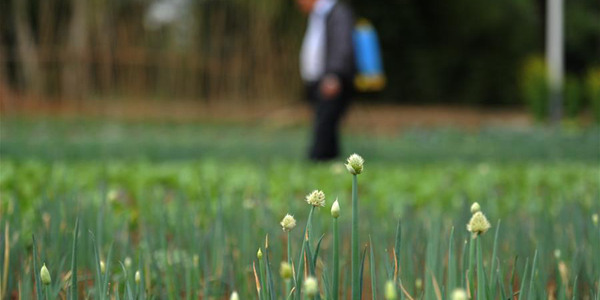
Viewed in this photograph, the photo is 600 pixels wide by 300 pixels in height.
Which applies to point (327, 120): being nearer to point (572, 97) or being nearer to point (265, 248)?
point (265, 248)

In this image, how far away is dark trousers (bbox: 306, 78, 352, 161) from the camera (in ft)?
20.8

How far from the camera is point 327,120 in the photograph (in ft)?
21.0

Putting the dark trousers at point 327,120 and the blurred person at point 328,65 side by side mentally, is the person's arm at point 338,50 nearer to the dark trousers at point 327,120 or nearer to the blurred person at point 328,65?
the blurred person at point 328,65

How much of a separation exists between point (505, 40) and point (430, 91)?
3084 millimetres

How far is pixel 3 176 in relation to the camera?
12.7 feet

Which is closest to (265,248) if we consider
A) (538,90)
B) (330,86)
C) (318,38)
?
(330,86)

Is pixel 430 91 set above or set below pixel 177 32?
below

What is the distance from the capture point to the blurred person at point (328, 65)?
242 inches

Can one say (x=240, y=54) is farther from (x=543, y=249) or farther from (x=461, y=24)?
(x=543, y=249)

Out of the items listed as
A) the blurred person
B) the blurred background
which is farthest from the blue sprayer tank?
the blurred background

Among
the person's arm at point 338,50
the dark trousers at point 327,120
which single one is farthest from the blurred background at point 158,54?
the person's arm at point 338,50

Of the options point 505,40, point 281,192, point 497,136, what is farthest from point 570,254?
point 505,40

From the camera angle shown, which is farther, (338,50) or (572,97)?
(572,97)

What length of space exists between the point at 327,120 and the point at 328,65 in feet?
1.53
